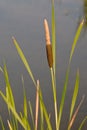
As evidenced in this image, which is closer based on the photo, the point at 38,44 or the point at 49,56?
the point at 49,56

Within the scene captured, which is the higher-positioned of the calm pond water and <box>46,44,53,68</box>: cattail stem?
<box>46,44,53,68</box>: cattail stem

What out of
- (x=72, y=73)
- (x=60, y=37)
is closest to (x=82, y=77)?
(x=72, y=73)

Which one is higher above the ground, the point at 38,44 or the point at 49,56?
the point at 49,56

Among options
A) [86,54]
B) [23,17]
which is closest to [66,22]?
[23,17]

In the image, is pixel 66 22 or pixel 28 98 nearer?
pixel 28 98

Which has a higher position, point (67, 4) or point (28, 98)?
point (28, 98)

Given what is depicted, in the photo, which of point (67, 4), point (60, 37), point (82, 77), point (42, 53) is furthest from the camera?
point (67, 4)

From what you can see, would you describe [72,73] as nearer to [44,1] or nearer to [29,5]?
[29,5]

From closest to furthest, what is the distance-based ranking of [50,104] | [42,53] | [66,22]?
[50,104] → [42,53] → [66,22]

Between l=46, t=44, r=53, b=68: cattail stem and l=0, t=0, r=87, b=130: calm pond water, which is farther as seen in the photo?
l=0, t=0, r=87, b=130: calm pond water
